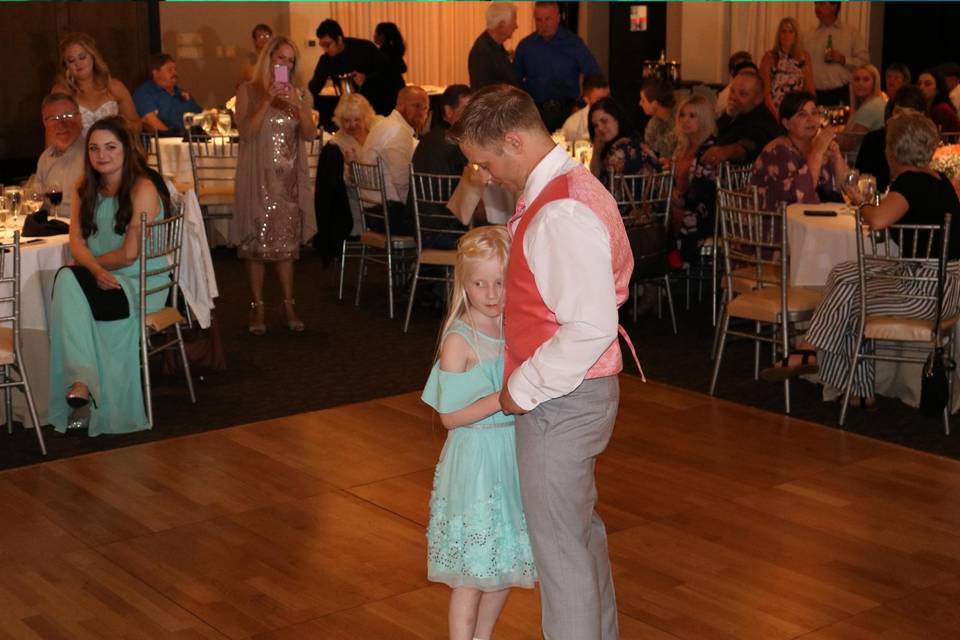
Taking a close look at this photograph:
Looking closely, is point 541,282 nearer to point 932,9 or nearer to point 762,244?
point 762,244

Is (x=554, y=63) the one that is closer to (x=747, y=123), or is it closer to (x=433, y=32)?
(x=747, y=123)

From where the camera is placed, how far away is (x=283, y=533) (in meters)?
4.45

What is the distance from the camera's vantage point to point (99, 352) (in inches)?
221

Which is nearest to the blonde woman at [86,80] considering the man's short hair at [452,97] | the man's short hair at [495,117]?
the man's short hair at [452,97]

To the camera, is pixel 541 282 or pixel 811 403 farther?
pixel 811 403

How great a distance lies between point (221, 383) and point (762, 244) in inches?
104

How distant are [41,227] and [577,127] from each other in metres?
4.50

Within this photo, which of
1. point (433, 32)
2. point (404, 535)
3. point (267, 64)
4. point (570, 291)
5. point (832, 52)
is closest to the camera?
point (570, 291)

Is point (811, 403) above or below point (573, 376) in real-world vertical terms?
below

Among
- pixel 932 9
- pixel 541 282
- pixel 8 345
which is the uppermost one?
pixel 932 9

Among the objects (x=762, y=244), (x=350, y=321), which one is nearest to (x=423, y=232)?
(x=350, y=321)

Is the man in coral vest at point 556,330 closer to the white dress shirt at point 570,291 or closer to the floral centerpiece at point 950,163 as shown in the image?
the white dress shirt at point 570,291

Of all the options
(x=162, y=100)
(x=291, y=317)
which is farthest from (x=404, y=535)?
(x=162, y=100)

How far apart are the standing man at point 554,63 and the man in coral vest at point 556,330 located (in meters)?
7.73
